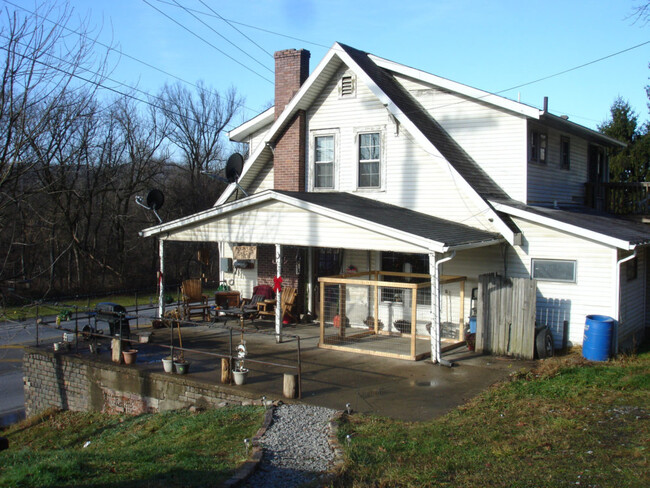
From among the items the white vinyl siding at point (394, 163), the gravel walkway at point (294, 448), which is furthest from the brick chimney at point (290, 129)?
the gravel walkway at point (294, 448)

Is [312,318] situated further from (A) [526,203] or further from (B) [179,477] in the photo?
(B) [179,477]

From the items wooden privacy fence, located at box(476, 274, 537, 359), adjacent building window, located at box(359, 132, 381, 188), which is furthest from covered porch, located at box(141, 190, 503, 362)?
wooden privacy fence, located at box(476, 274, 537, 359)

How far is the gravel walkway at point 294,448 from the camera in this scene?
6.47m

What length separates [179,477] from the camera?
6570 millimetres

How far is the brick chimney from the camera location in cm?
1658

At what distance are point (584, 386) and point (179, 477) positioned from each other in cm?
691

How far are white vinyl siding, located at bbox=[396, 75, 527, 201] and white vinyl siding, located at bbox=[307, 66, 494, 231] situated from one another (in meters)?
1.36

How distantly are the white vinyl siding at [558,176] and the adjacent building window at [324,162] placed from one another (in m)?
5.42

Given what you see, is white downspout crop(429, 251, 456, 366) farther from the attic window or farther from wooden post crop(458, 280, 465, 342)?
the attic window

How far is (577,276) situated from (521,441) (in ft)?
21.7

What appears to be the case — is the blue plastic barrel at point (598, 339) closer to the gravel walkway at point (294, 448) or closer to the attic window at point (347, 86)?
the gravel walkway at point (294, 448)

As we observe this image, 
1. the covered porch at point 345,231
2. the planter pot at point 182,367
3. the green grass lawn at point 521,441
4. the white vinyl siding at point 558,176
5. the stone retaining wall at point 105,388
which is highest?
the white vinyl siding at point 558,176

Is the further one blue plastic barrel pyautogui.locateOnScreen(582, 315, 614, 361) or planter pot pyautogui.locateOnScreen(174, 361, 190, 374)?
blue plastic barrel pyautogui.locateOnScreen(582, 315, 614, 361)

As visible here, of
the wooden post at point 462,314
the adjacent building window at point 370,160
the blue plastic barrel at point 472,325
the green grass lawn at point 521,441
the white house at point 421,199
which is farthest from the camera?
the adjacent building window at point 370,160
